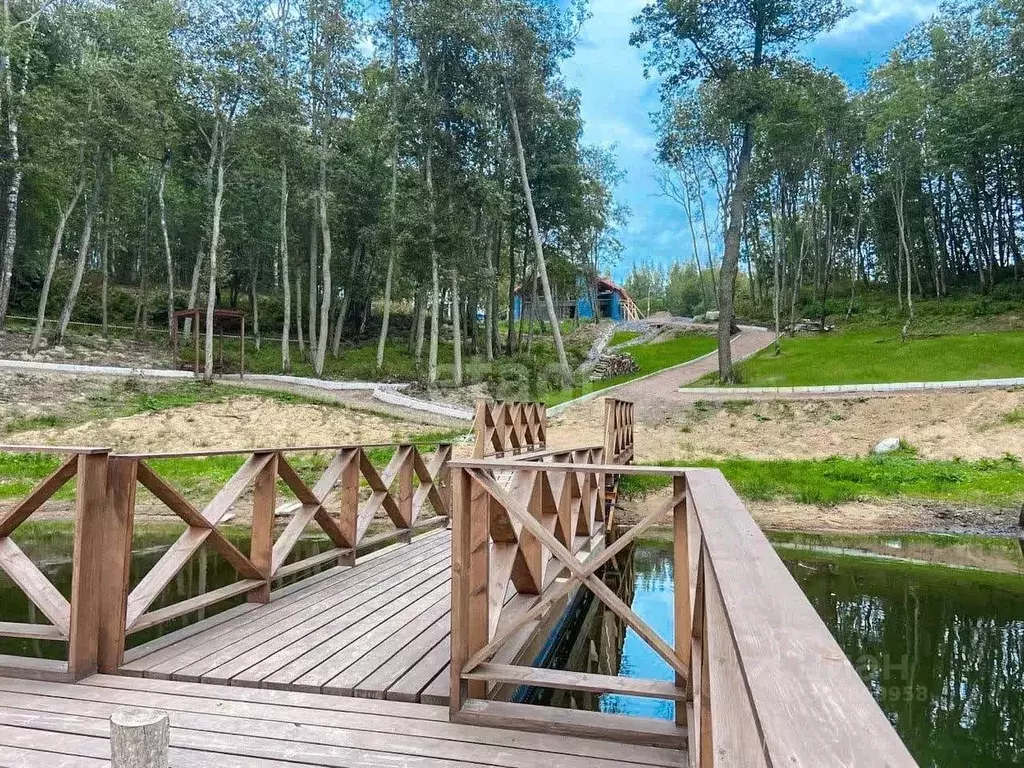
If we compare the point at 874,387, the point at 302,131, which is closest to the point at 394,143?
the point at 302,131

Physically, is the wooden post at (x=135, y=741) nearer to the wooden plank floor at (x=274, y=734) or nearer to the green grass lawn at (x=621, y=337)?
the wooden plank floor at (x=274, y=734)

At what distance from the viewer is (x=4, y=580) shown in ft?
19.8

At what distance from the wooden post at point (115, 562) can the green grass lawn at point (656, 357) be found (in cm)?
1448

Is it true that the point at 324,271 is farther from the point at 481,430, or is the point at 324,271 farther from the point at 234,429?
the point at 481,430

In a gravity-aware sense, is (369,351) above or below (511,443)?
above

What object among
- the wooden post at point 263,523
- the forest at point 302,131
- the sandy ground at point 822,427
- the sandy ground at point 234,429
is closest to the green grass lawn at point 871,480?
the sandy ground at point 822,427

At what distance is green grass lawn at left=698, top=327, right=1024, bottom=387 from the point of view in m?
16.1

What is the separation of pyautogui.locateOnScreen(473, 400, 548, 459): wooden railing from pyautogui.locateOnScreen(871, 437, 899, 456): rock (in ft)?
23.0

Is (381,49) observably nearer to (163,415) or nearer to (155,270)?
(163,415)

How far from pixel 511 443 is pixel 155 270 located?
90.2ft

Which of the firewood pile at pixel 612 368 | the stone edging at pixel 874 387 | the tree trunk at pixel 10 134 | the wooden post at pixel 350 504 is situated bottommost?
the wooden post at pixel 350 504

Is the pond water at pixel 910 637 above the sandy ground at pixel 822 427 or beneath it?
beneath

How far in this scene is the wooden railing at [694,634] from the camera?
1.98 ft

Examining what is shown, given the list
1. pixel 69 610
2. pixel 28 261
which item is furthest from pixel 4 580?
pixel 28 261
